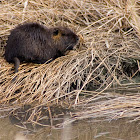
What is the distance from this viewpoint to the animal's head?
3824mm

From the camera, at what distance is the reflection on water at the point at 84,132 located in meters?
2.41

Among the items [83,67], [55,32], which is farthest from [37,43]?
[83,67]

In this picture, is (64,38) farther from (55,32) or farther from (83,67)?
(83,67)

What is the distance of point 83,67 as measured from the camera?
358cm

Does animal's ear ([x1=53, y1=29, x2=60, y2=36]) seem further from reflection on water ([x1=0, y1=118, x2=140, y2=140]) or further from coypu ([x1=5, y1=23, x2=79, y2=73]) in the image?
reflection on water ([x1=0, y1=118, x2=140, y2=140])

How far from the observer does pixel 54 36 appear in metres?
3.82

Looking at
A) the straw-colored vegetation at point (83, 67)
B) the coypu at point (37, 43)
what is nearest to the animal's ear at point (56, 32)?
the coypu at point (37, 43)

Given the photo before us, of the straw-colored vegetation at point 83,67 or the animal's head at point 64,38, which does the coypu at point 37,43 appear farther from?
the straw-colored vegetation at point 83,67

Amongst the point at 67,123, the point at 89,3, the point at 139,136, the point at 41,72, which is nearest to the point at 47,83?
the point at 41,72

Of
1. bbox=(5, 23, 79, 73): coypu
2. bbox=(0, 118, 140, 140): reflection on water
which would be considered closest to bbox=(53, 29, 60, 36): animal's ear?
bbox=(5, 23, 79, 73): coypu

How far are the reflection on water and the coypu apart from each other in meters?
1.06

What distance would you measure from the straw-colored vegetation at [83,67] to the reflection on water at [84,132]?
135mm

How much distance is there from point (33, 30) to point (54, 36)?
290 millimetres

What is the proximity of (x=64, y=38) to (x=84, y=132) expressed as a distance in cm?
158
